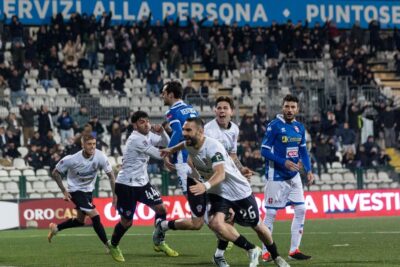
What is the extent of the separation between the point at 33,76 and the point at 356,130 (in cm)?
1127

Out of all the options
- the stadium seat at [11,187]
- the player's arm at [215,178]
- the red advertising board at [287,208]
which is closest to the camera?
the player's arm at [215,178]

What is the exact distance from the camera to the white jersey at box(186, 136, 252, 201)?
13.0 m

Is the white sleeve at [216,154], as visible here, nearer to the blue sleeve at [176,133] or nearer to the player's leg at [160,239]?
the blue sleeve at [176,133]

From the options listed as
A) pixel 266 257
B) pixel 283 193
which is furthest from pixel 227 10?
pixel 266 257

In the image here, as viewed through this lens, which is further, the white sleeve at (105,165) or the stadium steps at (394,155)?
the stadium steps at (394,155)

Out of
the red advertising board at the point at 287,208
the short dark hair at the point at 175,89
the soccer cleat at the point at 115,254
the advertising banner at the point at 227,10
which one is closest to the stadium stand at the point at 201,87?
the red advertising board at the point at 287,208

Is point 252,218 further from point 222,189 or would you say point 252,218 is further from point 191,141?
point 191,141

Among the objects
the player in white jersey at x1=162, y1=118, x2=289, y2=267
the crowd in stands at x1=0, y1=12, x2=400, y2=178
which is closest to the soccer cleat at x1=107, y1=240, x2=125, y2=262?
the player in white jersey at x1=162, y1=118, x2=289, y2=267

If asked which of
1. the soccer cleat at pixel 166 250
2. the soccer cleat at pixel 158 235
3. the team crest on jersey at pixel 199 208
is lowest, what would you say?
the soccer cleat at pixel 166 250

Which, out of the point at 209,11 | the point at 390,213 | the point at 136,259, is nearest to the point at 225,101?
the point at 136,259

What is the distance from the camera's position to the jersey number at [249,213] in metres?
13.5

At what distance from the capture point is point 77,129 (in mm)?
33844

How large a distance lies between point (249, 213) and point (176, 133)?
8.60ft

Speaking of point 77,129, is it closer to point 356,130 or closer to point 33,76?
point 33,76
